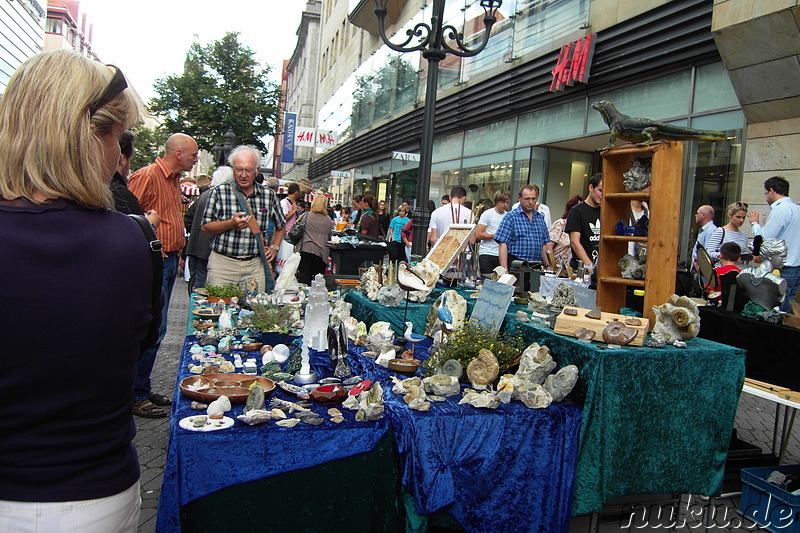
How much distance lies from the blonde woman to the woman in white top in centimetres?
690

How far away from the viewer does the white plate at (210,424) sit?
2.12m

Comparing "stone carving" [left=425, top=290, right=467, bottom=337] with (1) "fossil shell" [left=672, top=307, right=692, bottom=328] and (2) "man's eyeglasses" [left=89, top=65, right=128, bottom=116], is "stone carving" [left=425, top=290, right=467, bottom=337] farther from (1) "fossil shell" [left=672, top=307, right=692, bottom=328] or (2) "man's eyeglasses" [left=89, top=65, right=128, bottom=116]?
(2) "man's eyeglasses" [left=89, top=65, right=128, bottom=116]

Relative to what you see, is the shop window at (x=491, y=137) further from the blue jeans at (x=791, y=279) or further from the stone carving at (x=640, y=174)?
the stone carving at (x=640, y=174)

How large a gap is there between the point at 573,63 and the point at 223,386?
867 cm

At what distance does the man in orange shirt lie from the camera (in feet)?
13.8

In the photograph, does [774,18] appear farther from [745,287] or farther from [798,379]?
[798,379]

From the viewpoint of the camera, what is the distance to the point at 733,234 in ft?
21.9

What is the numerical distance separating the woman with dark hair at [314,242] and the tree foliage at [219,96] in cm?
2055

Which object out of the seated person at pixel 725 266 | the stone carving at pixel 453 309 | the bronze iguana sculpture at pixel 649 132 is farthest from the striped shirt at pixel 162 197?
the seated person at pixel 725 266

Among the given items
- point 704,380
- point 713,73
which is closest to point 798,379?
point 704,380

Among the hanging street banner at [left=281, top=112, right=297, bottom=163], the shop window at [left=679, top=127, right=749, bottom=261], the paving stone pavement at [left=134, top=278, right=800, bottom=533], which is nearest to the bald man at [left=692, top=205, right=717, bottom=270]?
the shop window at [left=679, top=127, right=749, bottom=261]

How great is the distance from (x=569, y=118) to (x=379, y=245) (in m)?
3.95

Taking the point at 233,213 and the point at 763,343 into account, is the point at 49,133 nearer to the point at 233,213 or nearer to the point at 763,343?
the point at 233,213

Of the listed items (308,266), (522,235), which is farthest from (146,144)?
(522,235)
